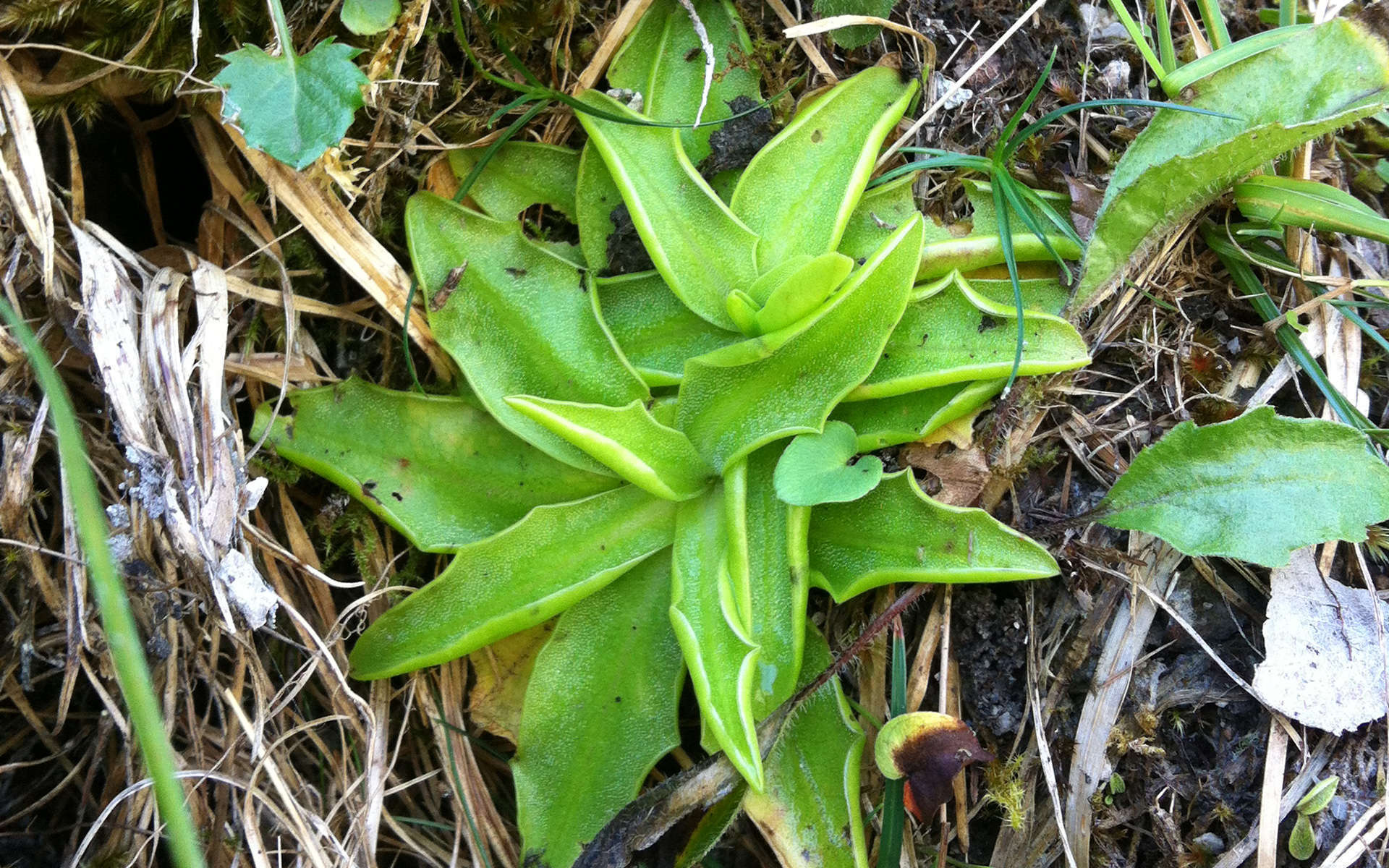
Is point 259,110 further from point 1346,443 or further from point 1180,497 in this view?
point 1346,443

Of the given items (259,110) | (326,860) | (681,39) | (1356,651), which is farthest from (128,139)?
(1356,651)

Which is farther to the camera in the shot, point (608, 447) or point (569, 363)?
point (569, 363)

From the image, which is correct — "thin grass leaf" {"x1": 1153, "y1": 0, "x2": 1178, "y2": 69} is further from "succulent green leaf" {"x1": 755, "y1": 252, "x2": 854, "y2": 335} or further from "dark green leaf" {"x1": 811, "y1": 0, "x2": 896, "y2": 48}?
"succulent green leaf" {"x1": 755, "y1": 252, "x2": 854, "y2": 335}

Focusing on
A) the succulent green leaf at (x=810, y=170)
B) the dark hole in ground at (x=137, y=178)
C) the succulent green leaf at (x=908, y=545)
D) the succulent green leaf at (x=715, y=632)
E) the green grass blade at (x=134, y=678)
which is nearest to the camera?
the green grass blade at (x=134, y=678)

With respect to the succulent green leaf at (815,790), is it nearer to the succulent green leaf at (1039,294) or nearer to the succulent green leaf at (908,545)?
the succulent green leaf at (908,545)

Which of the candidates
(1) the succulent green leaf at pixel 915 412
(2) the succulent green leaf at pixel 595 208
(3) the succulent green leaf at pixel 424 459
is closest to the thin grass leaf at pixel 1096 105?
(1) the succulent green leaf at pixel 915 412

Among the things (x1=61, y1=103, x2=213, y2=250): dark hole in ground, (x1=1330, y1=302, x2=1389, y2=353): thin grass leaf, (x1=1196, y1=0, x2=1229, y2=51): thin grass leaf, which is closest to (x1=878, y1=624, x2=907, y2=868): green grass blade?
(x1=1330, y1=302, x2=1389, y2=353): thin grass leaf

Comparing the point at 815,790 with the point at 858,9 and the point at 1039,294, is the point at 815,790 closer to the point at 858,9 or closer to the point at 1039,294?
the point at 1039,294
